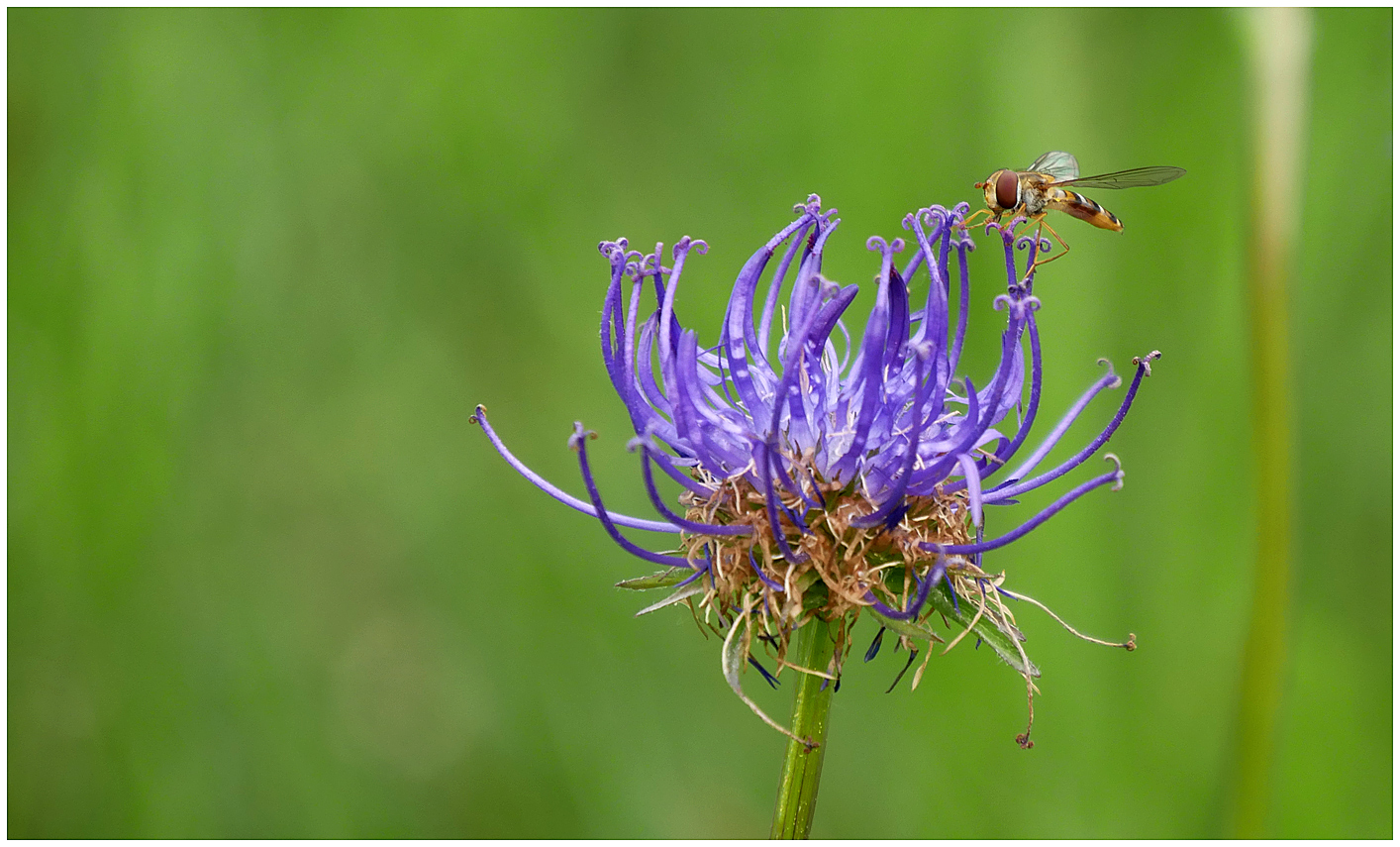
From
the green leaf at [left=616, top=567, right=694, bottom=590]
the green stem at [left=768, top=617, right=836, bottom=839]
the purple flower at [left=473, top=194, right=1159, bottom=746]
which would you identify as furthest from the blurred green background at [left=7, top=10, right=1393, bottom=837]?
the green leaf at [left=616, top=567, right=694, bottom=590]

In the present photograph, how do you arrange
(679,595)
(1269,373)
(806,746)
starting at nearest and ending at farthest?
1. (806,746)
2. (679,595)
3. (1269,373)

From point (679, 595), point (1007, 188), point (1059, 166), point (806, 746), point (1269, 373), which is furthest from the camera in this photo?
point (1059, 166)

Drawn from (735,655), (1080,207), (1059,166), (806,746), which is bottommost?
(806,746)

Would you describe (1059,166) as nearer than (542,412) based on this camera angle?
Yes

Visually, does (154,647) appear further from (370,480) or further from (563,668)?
(563,668)

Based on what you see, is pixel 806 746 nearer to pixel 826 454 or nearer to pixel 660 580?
pixel 660 580

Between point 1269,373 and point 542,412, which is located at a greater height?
point 1269,373

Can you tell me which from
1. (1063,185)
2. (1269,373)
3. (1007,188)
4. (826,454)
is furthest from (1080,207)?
(826,454)
